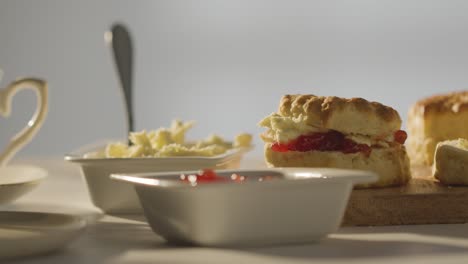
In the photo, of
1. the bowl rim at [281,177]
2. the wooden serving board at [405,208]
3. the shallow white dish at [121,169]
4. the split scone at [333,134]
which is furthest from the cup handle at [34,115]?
the wooden serving board at [405,208]

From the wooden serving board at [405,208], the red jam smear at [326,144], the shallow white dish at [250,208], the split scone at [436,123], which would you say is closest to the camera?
the shallow white dish at [250,208]

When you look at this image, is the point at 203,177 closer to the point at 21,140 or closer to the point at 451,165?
the point at 451,165

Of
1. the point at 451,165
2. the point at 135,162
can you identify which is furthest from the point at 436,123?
the point at 135,162

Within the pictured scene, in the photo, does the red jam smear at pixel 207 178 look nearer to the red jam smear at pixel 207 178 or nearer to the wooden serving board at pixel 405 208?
the red jam smear at pixel 207 178

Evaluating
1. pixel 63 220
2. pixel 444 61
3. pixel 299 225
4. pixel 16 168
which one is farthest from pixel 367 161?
pixel 444 61

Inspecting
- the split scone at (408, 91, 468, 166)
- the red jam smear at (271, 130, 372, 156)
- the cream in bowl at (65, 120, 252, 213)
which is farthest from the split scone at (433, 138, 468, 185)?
the split scone at (408, 91, 468, 166)

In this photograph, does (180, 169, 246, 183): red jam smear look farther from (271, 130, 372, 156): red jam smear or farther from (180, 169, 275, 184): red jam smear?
(271, 130, 372, 156): red jam smear

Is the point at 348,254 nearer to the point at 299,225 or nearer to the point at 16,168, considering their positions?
the point at 299,225
